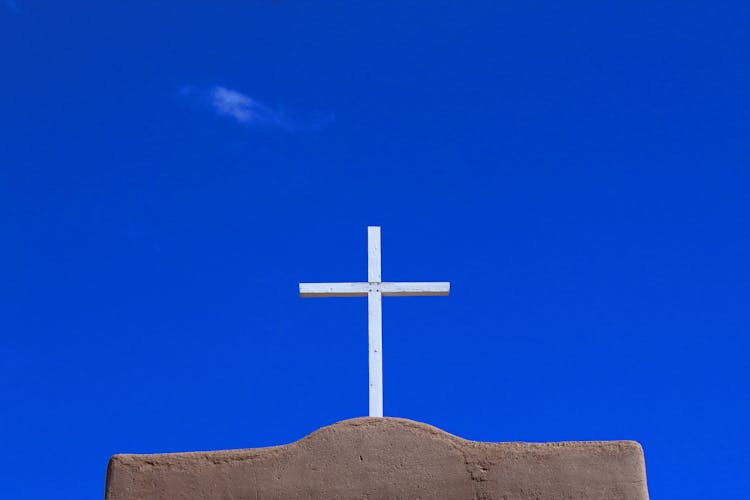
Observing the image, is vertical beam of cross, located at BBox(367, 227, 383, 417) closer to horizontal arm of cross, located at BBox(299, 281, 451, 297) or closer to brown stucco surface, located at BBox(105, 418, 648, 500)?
horizontal arm of cross, located at BBox(299, 281, 451, 297)

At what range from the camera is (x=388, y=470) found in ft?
15.7

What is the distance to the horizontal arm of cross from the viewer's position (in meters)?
6.85

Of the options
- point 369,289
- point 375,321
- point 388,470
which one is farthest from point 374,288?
point 388,470

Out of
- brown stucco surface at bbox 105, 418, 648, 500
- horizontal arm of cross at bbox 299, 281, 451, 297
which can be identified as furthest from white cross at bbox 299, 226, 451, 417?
brown stucco surface at bbox 105, 418, 648, 500

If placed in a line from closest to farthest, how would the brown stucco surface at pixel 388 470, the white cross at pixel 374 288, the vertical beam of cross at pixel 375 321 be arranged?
the brown stucco surface at pixel 388 470
the vertical beam of cross at pixel 375 321
the white cross at pixel 374 288

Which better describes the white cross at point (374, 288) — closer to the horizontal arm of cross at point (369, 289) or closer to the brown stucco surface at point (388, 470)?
the horizontal arm of cross at point (369, 289)

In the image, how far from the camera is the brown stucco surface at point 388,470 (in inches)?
186

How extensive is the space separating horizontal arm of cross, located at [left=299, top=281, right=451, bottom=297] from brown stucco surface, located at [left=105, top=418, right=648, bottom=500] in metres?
2.12

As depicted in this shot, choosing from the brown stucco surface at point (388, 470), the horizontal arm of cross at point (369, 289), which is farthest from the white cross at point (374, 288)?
the brown stucco surface at point (388, 470)

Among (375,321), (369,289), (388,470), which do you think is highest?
(369,289)

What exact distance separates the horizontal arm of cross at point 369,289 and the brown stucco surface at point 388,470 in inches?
83.5

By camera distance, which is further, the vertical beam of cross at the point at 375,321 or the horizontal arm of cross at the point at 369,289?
the horizontal arm of cross at the point at 369,289

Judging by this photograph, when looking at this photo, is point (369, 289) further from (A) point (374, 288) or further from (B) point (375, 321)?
(B) point (375, 321)

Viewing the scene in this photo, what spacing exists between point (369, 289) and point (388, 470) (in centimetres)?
224
